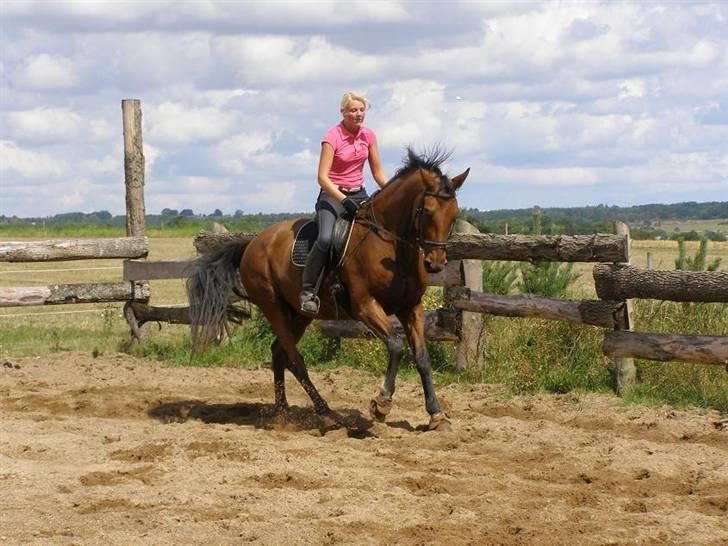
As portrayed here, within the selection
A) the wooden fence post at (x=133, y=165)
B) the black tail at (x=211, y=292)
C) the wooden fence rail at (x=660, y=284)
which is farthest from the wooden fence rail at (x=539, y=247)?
the wooden fence post at (x=133, y=165)

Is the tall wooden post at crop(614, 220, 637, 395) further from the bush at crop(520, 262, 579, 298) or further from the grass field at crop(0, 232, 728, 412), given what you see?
the bush at crop(520, 262, 579, 298)

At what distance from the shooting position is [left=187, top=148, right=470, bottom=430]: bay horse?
884 centimetres

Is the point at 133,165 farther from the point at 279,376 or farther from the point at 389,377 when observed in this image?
the point at 389,377

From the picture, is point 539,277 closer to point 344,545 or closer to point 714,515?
point 714,515

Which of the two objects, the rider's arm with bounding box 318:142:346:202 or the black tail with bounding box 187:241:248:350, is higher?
the rider's arm with bounding box 318:142:346:202

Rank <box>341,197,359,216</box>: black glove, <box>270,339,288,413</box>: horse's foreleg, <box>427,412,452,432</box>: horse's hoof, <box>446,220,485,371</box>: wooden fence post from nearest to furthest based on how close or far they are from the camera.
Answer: <box>427,412,452,432</box>: horse's hoof < <box>341,197,359,216</box>: black glove < <box>270,339,288,413</box>: horse's foreleg < <box>446,220,485,371</box>: wooden fence post

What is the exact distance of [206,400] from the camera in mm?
11242

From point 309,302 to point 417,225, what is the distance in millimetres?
1373

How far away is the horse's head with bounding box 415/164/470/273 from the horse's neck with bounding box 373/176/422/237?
0.73ft

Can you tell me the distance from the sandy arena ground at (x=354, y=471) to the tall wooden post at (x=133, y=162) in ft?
13.7

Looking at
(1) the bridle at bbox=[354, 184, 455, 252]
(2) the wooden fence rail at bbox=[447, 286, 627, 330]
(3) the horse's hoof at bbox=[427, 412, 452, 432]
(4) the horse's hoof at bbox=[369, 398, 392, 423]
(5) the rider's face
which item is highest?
(5) the rider's face

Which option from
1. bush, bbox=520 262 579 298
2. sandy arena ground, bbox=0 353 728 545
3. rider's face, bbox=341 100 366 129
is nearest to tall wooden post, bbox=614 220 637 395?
sandy arena ground, bbox=0 353 728 545

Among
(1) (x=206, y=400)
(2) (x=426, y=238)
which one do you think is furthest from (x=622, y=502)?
(1) (x=206, y=400)

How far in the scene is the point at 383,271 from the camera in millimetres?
9258
